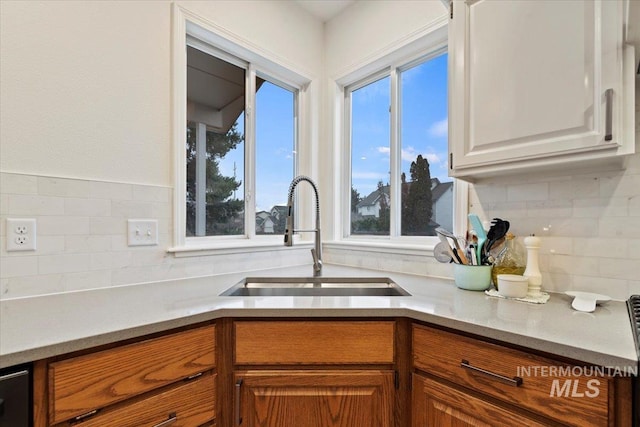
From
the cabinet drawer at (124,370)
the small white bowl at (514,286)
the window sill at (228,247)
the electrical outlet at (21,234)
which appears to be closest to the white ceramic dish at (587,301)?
the small white bowl at (514,286)

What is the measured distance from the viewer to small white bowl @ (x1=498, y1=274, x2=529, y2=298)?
1108 millimetres

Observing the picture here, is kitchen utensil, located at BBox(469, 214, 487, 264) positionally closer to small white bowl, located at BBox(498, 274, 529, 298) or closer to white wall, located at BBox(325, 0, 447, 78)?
small white bowl, located at BBox(498, 274, 529, 298)

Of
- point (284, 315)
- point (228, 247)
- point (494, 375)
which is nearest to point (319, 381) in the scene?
point (284, 315)

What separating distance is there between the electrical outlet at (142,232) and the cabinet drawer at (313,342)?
2.15ft

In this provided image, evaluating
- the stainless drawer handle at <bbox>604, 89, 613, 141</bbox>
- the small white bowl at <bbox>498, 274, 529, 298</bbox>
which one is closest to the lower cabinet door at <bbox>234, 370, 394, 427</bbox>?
the small white bowl at <bbox>498, 274, 529, 298</bbox>

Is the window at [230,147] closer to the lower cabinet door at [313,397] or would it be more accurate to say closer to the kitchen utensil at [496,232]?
the lower cabinet door at [313,397]

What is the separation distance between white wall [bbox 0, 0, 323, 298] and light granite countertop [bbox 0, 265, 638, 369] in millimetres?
130

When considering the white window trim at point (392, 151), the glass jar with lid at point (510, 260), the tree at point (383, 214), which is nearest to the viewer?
the glass jar with lid at point (510, 260)

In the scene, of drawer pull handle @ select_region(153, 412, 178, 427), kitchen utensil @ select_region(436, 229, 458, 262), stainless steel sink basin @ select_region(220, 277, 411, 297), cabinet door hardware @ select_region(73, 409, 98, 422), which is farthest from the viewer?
stainless steel sink basin @ select_region(220, 277, 411, 297)

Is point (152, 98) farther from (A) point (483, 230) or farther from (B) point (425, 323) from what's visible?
(A) point (483, 230)

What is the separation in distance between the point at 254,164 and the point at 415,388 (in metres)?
1.47

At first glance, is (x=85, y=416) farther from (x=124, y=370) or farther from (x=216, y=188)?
(x=216, y=188)

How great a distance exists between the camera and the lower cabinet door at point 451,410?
2.69 ft

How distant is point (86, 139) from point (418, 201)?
164 cm
